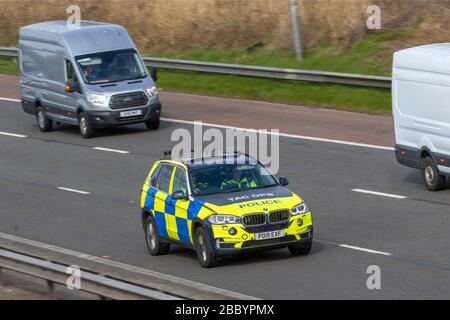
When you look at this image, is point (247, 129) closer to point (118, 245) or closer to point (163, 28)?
point (118, 245)

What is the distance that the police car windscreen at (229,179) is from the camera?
53.5 feet

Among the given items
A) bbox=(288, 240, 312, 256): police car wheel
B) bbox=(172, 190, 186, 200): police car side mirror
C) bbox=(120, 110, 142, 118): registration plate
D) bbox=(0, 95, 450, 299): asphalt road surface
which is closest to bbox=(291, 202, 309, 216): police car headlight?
bbox=(288, 240, 312, 256): police car wheel

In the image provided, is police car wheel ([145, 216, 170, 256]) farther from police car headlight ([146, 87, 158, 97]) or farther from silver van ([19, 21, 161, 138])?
police car headlight ([146, 87, 158, 97])

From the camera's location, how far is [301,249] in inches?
634

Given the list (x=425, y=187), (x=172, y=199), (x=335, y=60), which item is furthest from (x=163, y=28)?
(x=172, y=199)

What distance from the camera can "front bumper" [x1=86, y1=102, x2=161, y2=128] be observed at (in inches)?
1105

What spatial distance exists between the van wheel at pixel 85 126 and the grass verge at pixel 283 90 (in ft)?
18.5

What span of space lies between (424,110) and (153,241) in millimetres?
6192

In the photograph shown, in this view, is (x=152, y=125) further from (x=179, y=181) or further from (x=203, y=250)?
(x=203, y=250)

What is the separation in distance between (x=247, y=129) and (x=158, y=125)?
2.29 meters

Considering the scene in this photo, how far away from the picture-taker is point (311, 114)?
29484 millimetres

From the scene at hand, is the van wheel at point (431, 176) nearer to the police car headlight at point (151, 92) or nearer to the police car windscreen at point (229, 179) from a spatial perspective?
the police car windscreen at point (229, 179)

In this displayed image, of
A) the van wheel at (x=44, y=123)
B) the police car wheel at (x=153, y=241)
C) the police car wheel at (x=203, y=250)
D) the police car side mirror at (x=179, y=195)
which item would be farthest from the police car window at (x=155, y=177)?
the van wheel at (x=44, y=123)

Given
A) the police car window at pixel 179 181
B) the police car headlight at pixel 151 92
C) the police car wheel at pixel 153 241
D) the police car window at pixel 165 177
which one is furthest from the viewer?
the police car headlight at pixel 151 92
